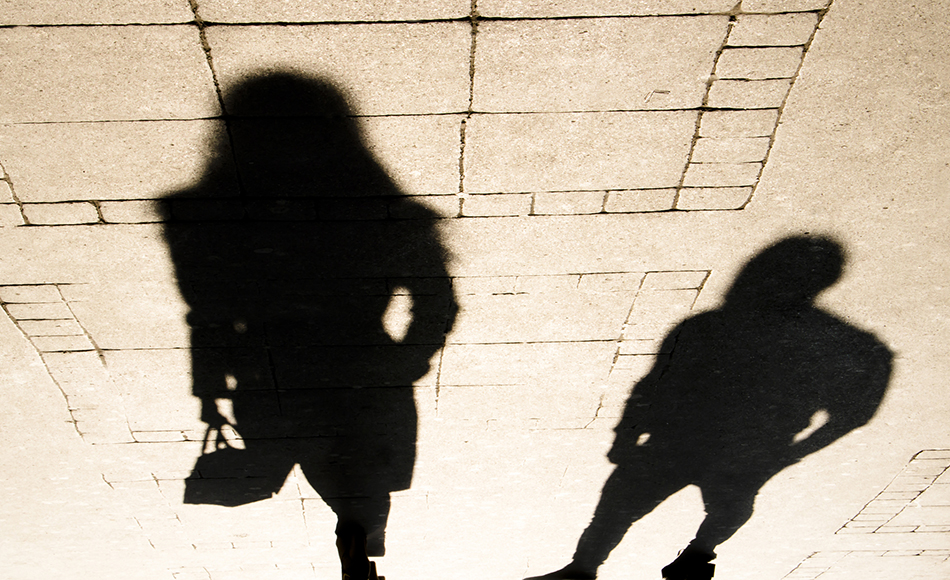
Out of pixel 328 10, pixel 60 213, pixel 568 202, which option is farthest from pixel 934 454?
pixel 60 213

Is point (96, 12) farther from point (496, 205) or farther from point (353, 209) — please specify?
point (496, 205)

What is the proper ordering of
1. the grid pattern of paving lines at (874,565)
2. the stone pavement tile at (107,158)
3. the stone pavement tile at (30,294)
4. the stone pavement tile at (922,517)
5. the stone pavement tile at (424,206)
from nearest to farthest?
the stone pavement tile at (107,158), the stone pavement tile at (424,206), the stone pavement tile at (30,294), the stone pavement tile at (922,517), the grid pattern of paving lines at (874,565)

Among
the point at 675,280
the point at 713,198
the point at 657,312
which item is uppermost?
the point at 713,198

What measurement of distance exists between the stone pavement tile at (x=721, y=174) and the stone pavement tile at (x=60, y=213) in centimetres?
280

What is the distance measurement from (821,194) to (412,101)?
1.98 m

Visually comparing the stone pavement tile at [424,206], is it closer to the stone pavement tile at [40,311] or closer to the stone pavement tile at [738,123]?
the stone pavement tile at [738,123]

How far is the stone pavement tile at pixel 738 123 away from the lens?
2.03 meters

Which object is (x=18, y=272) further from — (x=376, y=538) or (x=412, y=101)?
(x=376, y=538)

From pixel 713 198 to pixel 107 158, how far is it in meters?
2.78

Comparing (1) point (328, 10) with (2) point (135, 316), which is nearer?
(1) point (328, 10)

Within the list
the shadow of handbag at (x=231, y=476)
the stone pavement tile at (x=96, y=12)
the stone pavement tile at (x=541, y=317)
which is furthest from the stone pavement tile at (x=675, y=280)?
the shadow of handbag at (x=231, y=476)

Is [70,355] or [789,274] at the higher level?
[70,355]

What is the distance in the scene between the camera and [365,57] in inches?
73.7

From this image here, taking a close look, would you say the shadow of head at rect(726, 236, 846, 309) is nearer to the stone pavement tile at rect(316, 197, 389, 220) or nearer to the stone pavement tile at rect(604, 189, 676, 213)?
the stone pavement tile at rect(604, 189, 676, 213)
